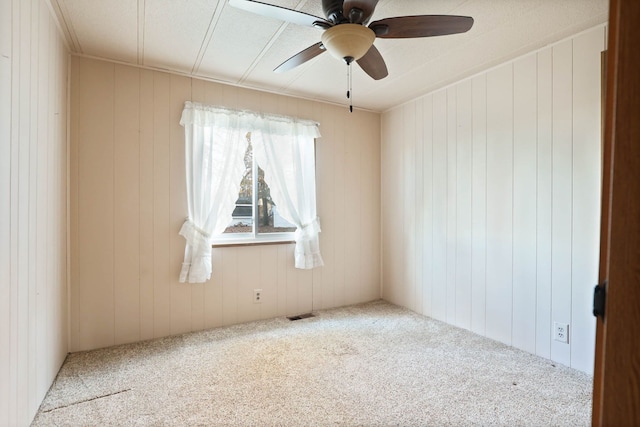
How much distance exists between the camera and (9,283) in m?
1.38

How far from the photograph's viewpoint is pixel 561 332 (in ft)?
7.53

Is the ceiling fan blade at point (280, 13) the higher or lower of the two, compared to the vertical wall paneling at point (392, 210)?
higher

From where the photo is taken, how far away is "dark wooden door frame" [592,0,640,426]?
22.8 inches

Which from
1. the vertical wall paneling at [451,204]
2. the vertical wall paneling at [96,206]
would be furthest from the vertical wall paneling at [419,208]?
the vertical wall paneling at [96,206]

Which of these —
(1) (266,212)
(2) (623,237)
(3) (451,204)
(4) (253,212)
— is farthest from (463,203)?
(2) (623,237)

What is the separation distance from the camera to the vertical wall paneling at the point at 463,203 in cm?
293

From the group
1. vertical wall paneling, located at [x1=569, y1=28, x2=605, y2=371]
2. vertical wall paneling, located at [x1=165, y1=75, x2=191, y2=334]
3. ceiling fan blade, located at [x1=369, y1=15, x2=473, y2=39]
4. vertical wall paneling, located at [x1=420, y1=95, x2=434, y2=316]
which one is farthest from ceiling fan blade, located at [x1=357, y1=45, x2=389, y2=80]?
vertical wall paneling, located at [x1=165, y1=75, x2=191, y2=334]

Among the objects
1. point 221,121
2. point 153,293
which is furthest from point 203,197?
point 153,293

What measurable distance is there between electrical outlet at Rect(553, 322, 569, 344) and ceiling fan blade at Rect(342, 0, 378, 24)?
2402 mm

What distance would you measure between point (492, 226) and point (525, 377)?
116 centimetres

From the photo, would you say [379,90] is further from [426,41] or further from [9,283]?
[9,283]

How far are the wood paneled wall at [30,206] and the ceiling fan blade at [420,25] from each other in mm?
1664

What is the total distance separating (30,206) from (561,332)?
3.36m

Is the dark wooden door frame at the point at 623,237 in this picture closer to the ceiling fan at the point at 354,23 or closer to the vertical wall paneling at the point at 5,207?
the ceiling fan at the point at 354,23
